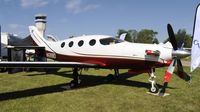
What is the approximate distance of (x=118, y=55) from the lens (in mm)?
13695

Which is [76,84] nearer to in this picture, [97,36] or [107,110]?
[97,36]

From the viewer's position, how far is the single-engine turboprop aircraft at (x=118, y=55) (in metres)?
11.8

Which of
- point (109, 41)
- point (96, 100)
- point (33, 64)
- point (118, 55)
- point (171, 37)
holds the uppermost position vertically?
point (171, 37)

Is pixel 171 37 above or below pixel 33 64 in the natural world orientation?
above

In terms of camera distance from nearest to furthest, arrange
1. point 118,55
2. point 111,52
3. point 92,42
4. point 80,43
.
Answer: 1. point 118,55
2. point 111,52
3. point 92,42
4. point 80,43

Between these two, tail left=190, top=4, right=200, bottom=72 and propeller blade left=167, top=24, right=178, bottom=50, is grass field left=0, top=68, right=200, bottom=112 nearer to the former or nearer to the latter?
tail left=190, top=4, right=200, bottom=72

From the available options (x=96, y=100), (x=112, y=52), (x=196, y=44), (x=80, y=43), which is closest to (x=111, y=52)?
(x=112, y=52)

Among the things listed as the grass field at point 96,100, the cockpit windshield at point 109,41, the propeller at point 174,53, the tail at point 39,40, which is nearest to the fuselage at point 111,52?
the cockpit windshield at point 109,41

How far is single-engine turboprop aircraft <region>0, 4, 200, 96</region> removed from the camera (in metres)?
11.8

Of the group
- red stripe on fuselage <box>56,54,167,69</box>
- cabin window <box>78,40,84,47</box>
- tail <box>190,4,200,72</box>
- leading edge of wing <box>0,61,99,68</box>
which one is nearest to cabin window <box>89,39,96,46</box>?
cabin window <box>78,40,84,47</box>

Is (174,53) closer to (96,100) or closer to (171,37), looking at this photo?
(171,37)

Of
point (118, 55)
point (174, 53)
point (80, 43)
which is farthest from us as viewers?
point (80, 43)

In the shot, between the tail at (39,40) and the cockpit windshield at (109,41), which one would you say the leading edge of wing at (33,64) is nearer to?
the cockpit windshield at (109,41)

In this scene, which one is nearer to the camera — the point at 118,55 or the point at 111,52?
the point at 118,55
